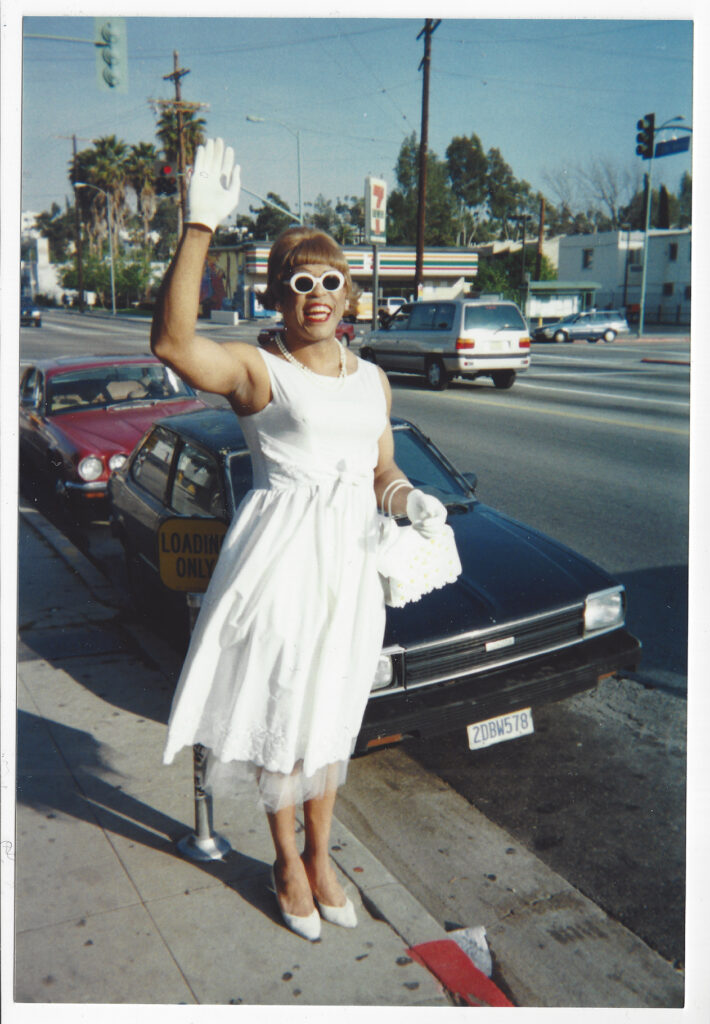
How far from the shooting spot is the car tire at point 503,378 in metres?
17.5

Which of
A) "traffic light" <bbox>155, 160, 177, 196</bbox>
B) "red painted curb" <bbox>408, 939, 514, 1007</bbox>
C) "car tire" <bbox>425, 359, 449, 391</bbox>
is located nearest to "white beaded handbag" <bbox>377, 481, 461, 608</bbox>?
"red painted curb" <bbox>408, 939, 514, 1007</bbox>

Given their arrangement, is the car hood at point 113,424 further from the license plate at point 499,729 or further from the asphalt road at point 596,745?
the license plate at point 499,729

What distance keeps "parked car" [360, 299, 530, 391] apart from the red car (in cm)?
961

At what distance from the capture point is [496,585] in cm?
388

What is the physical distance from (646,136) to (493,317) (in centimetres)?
1323

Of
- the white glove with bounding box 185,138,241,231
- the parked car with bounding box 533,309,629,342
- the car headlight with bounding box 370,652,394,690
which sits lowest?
the car headlight with bounding box 370,652,394,690

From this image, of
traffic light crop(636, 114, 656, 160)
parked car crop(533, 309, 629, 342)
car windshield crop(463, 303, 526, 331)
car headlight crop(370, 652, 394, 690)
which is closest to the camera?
car headlight crop(370, 652, 394, 690)

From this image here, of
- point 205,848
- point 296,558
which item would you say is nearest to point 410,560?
point 296,558

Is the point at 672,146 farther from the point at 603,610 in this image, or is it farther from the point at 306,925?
the point at 306,925

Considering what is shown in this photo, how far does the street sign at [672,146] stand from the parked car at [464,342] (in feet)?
40.4

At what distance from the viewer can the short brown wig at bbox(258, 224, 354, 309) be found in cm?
239

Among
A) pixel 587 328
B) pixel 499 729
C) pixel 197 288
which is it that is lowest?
pixel 499 729

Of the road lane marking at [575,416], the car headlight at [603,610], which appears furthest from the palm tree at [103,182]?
the car headlight at [603,610]

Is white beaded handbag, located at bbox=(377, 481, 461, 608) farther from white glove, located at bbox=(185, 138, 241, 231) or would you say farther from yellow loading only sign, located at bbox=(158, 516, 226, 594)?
white glove, located at bbox=(185, 138, 241, 231)
